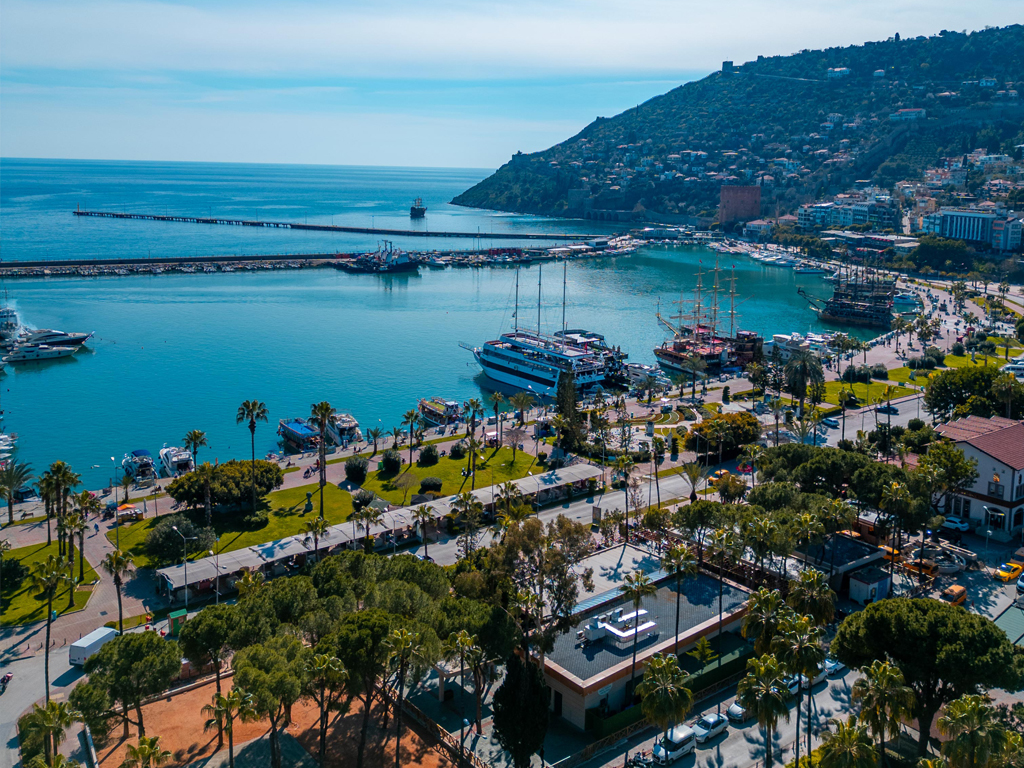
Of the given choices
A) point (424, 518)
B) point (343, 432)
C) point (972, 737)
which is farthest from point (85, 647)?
point (343, 432)

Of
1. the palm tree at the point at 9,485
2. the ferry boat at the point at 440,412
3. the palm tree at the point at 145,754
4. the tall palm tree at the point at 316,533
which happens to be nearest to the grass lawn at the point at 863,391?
the ferry boat at the point at 440,412

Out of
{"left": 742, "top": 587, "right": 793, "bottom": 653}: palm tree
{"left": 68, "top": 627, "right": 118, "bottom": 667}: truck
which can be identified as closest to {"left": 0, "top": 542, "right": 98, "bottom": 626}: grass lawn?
{"left": 68, "top": 627, "right": 118, "bottom": 667}: truck

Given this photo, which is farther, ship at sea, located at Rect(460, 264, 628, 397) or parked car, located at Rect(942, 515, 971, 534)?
ship at sea, located at Rect(460, 264, 628, 397)

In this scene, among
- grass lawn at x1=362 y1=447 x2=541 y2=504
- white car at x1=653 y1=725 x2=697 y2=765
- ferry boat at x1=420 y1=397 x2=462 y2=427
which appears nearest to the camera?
white car at x1=653 y1=725 x2=697 y2=765

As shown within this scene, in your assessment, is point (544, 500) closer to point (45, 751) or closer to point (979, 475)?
point (979, 475)

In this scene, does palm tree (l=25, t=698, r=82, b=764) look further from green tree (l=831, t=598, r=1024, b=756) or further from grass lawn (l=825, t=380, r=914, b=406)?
grass lawn (l=825, t=380, r=914, b=406)

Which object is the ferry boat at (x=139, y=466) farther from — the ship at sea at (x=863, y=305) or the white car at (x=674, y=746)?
the ship at sea at (x=863, y=305)
